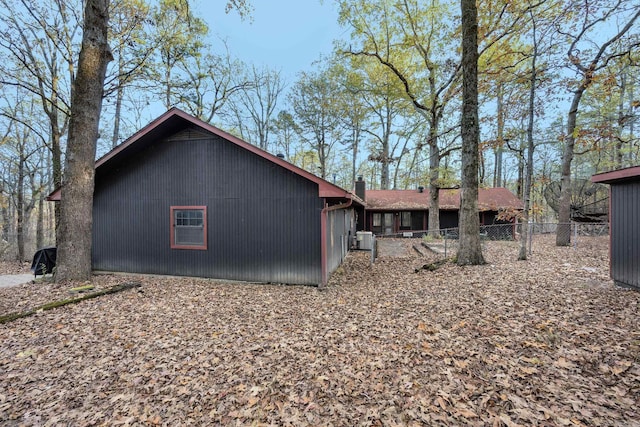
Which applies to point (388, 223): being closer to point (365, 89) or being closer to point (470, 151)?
point (365, 89)

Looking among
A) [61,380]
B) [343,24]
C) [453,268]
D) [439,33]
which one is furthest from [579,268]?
[343,24]

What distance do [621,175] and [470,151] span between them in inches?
125

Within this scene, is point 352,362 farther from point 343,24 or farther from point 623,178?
point 343,24

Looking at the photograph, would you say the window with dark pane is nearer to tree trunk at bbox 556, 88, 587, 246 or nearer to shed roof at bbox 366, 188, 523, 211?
shed roof at bbox 366, 188, 523, 211

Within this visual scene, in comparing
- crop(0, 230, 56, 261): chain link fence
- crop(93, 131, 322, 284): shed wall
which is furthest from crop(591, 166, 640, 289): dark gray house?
crop(0, 230, 56, 261): chain link fence

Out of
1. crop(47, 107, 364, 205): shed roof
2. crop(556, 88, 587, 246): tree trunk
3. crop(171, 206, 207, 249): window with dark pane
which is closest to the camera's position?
crop(47, 107, 364, 205): shed roof

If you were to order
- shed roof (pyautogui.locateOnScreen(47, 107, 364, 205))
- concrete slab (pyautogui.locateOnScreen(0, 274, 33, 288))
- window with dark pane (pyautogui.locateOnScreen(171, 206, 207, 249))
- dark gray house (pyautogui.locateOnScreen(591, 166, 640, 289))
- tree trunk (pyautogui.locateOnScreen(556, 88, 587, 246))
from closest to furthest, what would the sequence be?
dark gray house (pyautogui.locateOnScreen(591, 166, 640, 289)) → shed roof (pyautogui.locateOnScreen(47, 107, 364, 205)) → concrete slab (pyautogui.locateOnScreen(0, 274, 33, 288)) → window with dark pane (pyautogui.locateOnScreen(171, 206, 207, 249)) → tree trunk (pyautogui.locateOnScreen(556, 88, 587, 246))

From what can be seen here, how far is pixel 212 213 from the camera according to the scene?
800cm

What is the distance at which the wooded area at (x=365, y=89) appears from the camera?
959 centimetres

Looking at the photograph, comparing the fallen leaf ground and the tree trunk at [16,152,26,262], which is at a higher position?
the tree trunk at [16,152,26,262]

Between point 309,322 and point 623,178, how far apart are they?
639 cm

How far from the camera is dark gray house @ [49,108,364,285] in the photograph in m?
7.37

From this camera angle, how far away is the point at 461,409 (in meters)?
2.49

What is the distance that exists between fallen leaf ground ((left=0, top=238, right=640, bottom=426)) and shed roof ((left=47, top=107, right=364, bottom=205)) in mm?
2702
